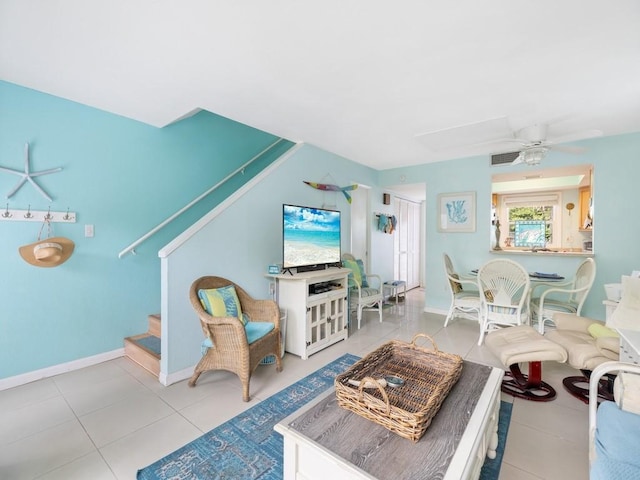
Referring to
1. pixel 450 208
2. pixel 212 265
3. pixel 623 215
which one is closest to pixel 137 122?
pixel 212 265

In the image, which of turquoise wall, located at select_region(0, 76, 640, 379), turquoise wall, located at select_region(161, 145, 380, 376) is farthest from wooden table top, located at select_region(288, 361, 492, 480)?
turquoise wall, located at select_region(0, 76, 640, 379)

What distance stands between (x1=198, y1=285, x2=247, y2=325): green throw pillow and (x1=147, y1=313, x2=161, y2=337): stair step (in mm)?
969

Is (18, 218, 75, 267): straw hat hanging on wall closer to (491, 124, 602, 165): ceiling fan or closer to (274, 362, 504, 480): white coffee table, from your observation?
(274, 362, 504, 480): white coffee table

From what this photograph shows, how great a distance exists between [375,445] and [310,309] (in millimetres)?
1928

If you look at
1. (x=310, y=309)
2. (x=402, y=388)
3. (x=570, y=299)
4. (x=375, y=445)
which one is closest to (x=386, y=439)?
(x=375, y=445)

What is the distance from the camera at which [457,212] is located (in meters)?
4.51

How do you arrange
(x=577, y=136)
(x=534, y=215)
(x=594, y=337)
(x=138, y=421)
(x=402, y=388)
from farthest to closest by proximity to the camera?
(x=534, y=215) < (x=577, y=136) < (x=594, y=337) < (x=138, y=421) < (x=402, y=388)

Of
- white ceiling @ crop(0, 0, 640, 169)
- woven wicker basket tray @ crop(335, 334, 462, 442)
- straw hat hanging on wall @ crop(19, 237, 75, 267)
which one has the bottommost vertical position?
woven wicker basket tray @ crop(335, 334, 462, 442)

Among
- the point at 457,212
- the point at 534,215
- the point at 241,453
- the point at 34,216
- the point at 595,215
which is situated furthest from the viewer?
the point at 534,215

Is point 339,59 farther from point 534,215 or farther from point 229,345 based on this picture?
point 534,215

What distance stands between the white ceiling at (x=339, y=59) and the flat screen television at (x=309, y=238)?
1.00 m

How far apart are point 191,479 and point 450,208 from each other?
177 inches

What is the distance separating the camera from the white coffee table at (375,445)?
984 millimetres

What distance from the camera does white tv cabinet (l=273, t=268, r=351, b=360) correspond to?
9.62 feet
